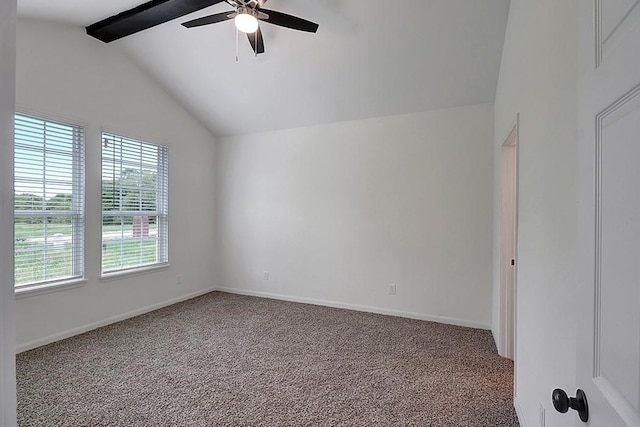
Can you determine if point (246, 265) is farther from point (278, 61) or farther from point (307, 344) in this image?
point (278, 61)

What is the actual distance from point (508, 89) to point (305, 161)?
103 inches

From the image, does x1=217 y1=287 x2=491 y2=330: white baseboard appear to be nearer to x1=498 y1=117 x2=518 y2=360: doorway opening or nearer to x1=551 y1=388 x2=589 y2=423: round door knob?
x1=498 y1=117 x2=518 y2=360: doorway opening

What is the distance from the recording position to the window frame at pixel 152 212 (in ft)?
12.0

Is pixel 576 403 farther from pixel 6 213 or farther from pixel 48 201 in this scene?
pixel 48 201

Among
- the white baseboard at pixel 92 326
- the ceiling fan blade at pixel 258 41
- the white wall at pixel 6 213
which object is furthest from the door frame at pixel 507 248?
the white baseboard at pixel 92 326

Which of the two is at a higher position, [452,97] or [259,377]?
[452,97]

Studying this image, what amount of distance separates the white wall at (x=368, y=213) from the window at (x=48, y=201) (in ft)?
6.77

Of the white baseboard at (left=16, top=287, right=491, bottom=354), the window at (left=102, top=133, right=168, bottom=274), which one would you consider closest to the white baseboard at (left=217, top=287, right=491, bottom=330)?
the white baseboard at (left=16, top=287, right=491, bottom=354)

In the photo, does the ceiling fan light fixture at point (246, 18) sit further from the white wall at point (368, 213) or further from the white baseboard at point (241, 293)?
the white baseboard at point (241, 293)

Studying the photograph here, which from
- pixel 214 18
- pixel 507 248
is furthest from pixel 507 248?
pixel 214 18

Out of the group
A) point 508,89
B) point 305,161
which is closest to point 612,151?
point 508,89

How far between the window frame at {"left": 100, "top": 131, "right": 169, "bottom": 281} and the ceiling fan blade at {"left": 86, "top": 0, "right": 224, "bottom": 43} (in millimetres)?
1029

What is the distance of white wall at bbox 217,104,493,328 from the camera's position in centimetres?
368

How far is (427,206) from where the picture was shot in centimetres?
387
